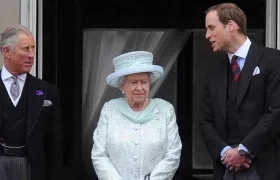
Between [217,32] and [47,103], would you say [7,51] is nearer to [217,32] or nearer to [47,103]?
[47,103]

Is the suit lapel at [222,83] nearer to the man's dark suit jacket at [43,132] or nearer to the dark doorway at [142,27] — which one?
the man's dark suit jacket at [43,132]

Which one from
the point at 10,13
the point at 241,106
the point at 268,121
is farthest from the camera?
the point at 10,13

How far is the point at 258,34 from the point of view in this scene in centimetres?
670

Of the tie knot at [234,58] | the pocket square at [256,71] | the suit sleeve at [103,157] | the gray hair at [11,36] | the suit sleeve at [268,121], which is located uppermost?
the gray hair at [11,36]

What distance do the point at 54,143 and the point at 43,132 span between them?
11cm

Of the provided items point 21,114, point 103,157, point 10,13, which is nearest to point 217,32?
point 103,157

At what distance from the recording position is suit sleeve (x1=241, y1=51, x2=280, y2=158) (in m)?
4.80

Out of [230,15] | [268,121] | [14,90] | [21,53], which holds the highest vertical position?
[230,15]

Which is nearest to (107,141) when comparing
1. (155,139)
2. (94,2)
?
(155,139)

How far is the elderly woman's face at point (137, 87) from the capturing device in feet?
16.8

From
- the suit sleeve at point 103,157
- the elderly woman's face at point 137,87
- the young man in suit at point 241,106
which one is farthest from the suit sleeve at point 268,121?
the suit sleeve at point 103,157

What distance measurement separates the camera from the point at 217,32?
195 inches

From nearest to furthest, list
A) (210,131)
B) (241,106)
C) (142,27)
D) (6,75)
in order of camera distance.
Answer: (241,106), (210,131), (6,75), (142,27)

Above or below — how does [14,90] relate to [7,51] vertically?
below
